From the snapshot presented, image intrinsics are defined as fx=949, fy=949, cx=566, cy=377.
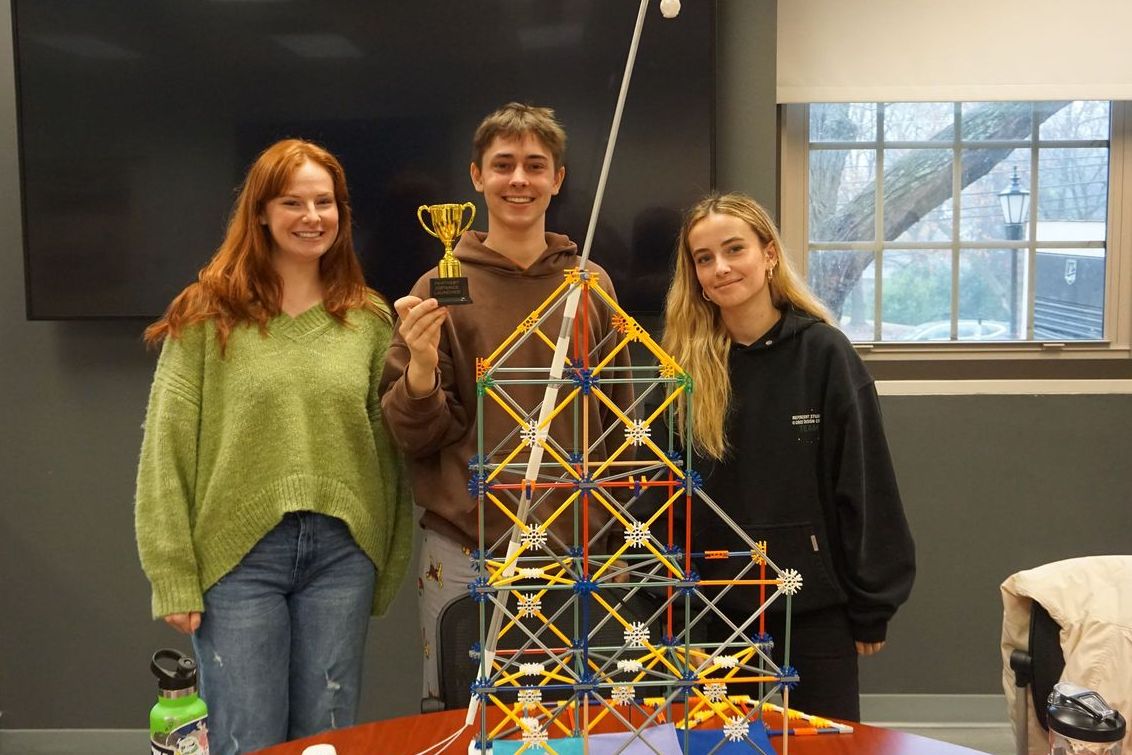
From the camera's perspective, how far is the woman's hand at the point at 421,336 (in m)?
1.59

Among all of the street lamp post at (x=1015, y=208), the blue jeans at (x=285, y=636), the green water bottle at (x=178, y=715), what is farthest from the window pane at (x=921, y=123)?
the green water bottle at (x=178, y=715)

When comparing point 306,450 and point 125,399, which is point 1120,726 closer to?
point 306,450

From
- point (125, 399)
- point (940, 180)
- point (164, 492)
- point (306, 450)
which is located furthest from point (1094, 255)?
point (125, 399)

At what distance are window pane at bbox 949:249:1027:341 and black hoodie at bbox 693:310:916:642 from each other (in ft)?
4.78

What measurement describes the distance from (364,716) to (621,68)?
2.08 m

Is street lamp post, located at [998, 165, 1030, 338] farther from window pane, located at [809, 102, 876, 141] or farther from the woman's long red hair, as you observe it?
the woman's long red hair

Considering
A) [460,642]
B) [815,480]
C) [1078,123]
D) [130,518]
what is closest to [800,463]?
[815,480]

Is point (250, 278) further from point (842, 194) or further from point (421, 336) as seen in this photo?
point (842, 194)

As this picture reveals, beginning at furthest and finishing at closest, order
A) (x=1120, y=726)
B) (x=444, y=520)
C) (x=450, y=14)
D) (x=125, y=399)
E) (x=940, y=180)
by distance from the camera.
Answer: (x=940, y=180)
(x=125, y=399)
(x=450, y=14)
(x=444, y=520)
(x=1120, y=726)

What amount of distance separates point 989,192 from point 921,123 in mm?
313

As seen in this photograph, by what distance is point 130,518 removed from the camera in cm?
289

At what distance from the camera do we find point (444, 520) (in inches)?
73.9

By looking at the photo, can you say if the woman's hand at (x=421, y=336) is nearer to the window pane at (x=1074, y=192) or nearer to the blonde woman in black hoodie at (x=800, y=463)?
the blonde woman in black hoodie at (x=800, y=463)

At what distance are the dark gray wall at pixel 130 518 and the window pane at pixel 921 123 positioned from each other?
0.85 meters
